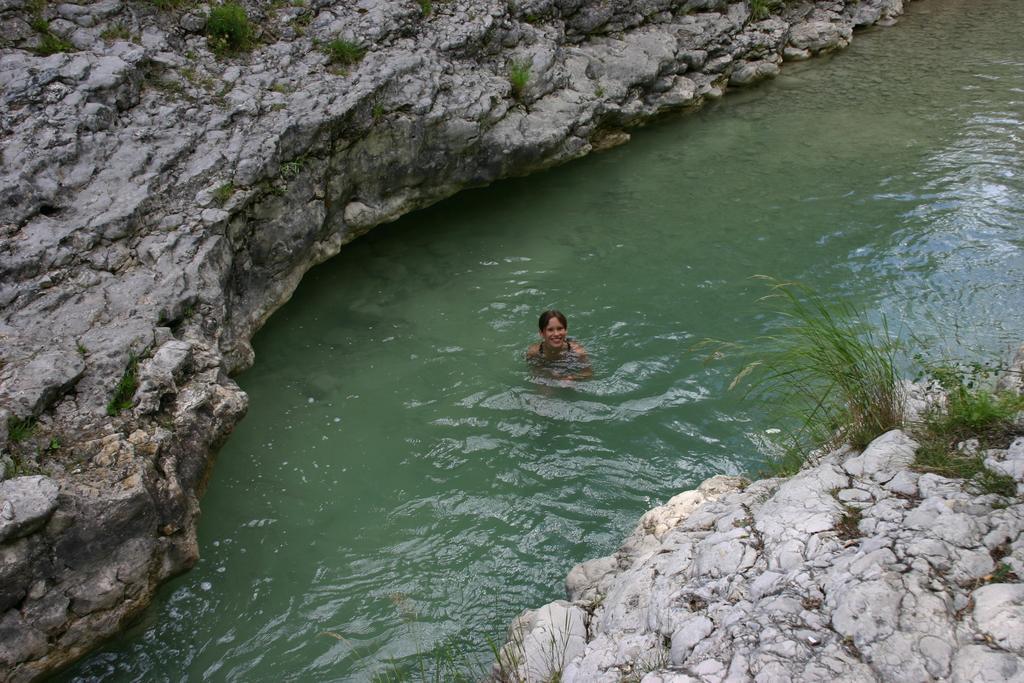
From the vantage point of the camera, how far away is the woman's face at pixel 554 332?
6535 mm

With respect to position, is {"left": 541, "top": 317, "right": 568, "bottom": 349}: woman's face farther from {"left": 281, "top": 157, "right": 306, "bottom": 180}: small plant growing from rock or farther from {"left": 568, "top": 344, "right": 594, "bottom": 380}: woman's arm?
{"left": 281, "top": 157, "right": 306, "bottom": 180}: small plant growing from rock

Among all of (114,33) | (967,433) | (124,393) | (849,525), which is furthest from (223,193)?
(967,433)

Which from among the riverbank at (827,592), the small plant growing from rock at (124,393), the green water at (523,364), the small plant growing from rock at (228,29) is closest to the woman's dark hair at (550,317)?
the green water at (523,364)

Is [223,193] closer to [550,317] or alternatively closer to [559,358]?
[550,317]

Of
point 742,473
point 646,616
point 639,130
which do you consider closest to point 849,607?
point 646,616

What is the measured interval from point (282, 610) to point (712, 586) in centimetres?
293

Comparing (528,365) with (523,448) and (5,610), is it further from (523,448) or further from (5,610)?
(5,610)

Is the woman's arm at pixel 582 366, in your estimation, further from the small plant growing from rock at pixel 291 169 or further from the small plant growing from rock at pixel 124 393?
the small plant growing from rock at pixel 124 393

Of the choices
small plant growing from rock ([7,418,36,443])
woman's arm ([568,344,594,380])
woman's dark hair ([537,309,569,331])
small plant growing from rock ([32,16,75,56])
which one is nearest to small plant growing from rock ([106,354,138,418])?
small plant growing from rock ([7,418,36,443])

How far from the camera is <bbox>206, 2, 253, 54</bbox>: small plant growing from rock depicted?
7.95 metres

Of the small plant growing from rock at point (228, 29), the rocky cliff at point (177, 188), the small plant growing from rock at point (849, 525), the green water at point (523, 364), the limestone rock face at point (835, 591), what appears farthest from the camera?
the small plant growing from rock at point (228, 29)

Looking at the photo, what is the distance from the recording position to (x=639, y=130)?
11961mm

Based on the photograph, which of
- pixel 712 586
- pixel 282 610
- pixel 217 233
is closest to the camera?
pixel 712 586

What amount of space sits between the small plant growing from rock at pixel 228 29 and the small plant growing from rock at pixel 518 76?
3126 millimetres
